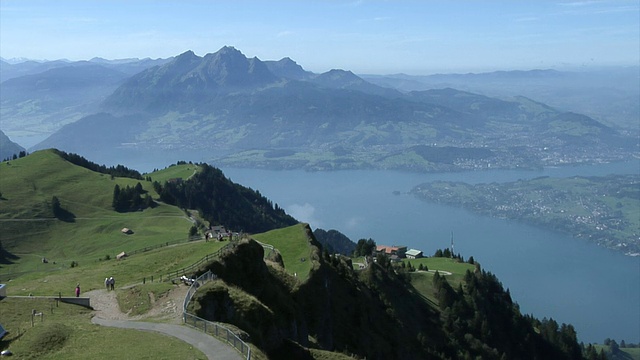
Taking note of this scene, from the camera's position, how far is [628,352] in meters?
151

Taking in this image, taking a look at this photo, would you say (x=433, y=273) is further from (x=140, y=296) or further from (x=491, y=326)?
(x=140, y=296)

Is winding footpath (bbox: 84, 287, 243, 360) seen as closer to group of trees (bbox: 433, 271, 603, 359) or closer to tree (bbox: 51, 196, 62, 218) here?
group of trees (bbox: 433, 271, 603, 359)

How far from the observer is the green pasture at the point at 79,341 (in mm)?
24766

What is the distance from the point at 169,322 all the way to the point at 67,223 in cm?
9372

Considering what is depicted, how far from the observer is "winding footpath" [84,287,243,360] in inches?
991

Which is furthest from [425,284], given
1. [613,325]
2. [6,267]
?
[613,325]

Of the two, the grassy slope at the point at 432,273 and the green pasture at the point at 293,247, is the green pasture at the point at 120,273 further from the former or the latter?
the grassy slope at the point at 432,273

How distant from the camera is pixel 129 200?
129 metres

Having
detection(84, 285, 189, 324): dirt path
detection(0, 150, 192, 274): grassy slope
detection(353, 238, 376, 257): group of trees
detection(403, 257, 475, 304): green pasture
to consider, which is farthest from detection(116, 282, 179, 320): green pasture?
detection(353, 238, 376, 257): group of trees

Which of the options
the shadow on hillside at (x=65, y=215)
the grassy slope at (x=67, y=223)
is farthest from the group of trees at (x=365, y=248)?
the shadow on hillside at (x=65, y=215)

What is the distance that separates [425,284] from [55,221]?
71.9m

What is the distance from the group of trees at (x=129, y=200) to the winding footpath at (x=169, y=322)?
92778 millimetres

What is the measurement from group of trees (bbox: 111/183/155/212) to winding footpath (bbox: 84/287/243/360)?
9278 centimetres

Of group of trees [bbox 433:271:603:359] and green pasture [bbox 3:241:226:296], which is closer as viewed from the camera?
green pasture [bbox 3:241:226:296]
